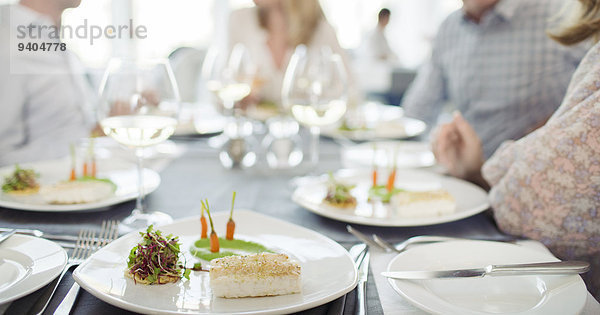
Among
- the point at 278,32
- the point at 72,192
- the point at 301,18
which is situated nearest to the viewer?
the point at 72,192

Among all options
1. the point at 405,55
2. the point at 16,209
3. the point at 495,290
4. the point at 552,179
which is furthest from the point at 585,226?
the point at 405,55

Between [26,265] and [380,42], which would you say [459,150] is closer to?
[26,265]

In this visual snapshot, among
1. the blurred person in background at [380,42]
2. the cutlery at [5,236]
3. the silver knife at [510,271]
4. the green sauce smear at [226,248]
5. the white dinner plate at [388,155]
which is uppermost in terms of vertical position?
the blurred person in background at [380,42]

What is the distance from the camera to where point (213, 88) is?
1505 millimetres

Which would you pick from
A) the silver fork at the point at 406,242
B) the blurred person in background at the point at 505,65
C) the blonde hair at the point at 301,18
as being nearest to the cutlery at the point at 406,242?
the silver fork at the point at 406,242

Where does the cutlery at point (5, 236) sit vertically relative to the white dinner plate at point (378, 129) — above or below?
below

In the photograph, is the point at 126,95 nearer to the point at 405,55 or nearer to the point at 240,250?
the point at 240,250

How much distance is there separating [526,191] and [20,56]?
1.75 meters

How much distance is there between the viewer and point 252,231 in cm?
85

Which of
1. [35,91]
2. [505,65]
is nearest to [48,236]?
[35,91]

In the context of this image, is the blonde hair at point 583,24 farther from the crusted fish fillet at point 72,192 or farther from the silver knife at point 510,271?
the crusted fish fillet at point 72,192

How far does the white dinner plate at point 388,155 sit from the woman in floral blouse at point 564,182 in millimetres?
458

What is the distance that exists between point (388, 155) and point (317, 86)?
36 centimetres

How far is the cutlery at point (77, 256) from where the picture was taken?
1.92ft
